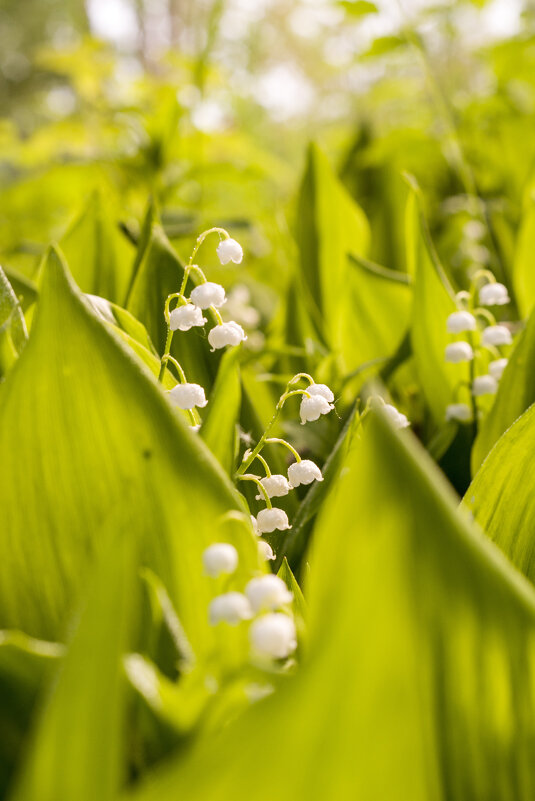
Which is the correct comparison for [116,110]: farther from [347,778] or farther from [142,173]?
[347,778]

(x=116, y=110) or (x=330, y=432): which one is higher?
(x=116, y=110)

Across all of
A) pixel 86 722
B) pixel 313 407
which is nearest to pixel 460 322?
pixel 313 407

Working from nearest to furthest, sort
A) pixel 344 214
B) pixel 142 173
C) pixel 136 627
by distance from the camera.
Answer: pixel 136 627 < pixel 344 214 < pixel 142 173

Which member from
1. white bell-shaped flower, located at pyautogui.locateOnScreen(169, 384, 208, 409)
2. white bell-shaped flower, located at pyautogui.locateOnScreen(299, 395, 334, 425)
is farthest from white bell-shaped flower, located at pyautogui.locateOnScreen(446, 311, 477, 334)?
white bell-shaped flower, located at pyautogui.locateOnScreen(169, 384, 208, 409)

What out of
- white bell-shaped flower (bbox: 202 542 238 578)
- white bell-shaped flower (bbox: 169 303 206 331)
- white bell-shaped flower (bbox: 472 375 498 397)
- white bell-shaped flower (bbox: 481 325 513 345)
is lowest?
white bell-shaped flower (bbox: 472 375 498 397)

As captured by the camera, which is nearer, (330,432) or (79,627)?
(79,627)

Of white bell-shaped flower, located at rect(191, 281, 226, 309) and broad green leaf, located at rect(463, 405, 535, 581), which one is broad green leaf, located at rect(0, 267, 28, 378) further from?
broad green leaf, located at rect(463, 405, 535, 581)

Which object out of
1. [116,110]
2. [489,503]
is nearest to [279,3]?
[116,110]
